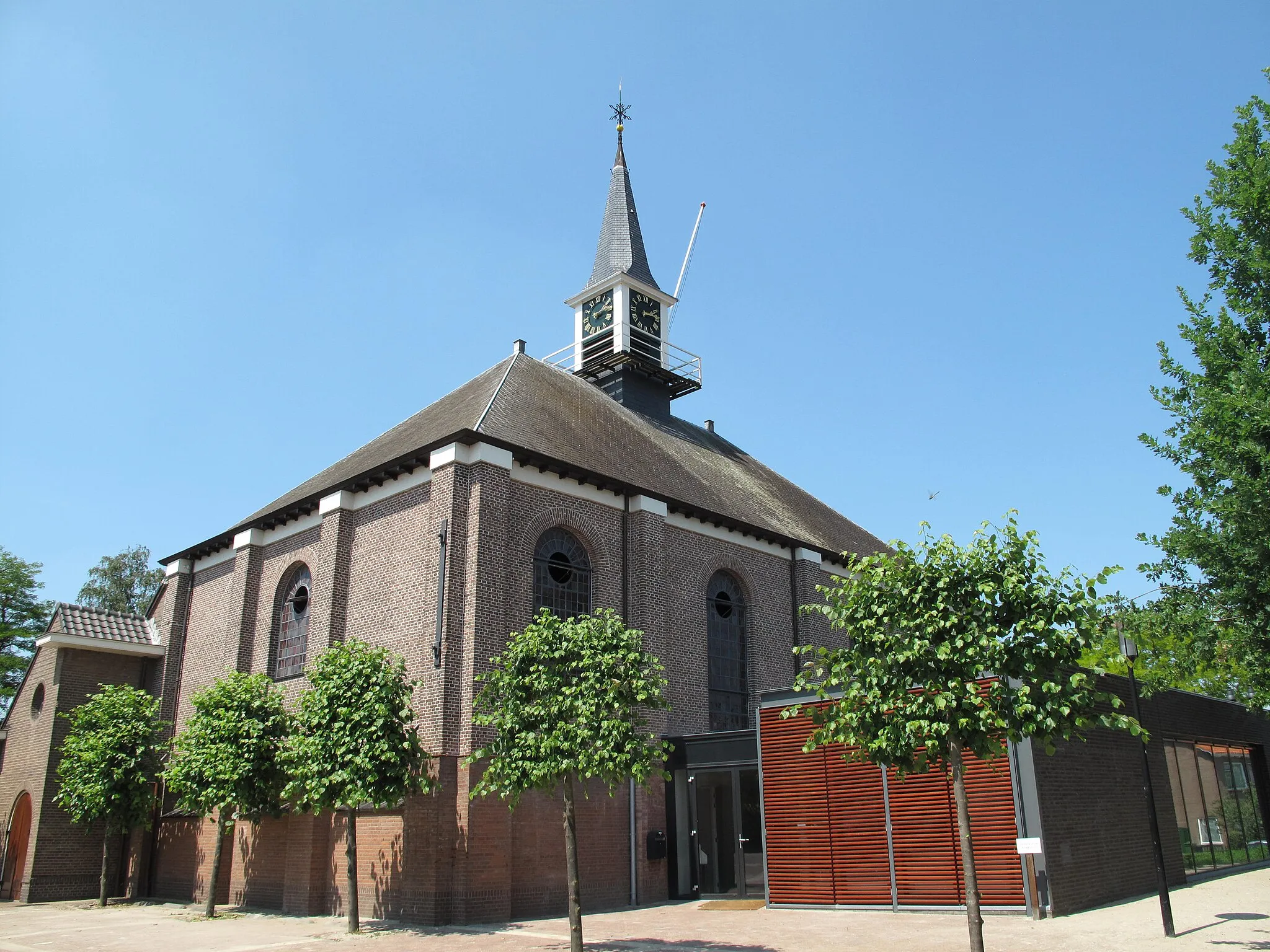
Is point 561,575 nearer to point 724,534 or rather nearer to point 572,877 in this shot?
point 724,534

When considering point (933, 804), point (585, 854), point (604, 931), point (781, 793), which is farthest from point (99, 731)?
point (933, 804)

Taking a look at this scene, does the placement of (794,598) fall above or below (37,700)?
above

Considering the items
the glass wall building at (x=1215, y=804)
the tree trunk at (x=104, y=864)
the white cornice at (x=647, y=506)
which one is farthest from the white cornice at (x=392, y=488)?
the glass wall building at (x=1215, y=804)

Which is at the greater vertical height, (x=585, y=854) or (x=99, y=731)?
(x=99, y=731)

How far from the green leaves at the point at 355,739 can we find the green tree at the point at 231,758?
1.85 meters

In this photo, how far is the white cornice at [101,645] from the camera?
24.2m

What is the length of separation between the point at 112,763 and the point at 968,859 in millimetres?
19506

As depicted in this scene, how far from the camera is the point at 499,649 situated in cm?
1772

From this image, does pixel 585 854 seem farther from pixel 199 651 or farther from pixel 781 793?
pixel 199 651

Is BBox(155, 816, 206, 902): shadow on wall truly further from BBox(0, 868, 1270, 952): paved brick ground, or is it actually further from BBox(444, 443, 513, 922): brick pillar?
BBox(444, 443, 513, 922): brick pillar

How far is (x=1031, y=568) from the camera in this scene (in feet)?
34.5

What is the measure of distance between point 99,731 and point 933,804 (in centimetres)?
1836

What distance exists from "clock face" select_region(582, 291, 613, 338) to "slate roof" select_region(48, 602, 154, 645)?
1597 centimetres

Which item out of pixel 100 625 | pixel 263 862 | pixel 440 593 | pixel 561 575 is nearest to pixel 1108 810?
pixel 561 575
